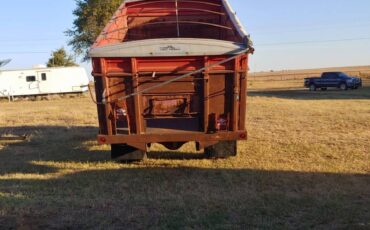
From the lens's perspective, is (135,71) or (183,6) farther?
(183,6)

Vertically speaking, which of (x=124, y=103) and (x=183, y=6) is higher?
(x=183, y=6)

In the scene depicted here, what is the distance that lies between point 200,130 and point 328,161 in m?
2.37

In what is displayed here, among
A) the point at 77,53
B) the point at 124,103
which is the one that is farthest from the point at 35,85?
the point at 124,103

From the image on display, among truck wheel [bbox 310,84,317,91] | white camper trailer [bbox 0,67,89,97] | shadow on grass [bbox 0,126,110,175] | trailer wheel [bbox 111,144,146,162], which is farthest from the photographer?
truck wheel [bbox 310,84,317,91]

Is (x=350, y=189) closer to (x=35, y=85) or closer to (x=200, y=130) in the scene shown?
(x=200, y=130)

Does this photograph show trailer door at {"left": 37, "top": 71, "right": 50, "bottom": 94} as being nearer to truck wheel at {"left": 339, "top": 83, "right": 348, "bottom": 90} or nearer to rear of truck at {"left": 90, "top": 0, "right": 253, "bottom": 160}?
truck wheel at {"left": 339, "top": 83, "right": 348, "bottom": 90}

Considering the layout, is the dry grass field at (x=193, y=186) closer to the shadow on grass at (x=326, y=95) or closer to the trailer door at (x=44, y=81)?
the shadow on grass at (x=326, y=95)

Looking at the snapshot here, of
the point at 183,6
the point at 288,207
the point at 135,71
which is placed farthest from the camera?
the point at 183,6

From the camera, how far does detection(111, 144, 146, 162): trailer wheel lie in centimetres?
790

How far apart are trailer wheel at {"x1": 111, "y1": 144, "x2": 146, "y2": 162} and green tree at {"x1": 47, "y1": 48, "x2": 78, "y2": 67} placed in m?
47.6

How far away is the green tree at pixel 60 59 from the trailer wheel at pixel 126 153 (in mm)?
47618

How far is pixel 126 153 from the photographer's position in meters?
7.92

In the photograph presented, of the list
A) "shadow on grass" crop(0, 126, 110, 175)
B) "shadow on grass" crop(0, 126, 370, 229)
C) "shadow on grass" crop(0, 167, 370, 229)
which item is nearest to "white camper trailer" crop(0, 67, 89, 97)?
"shadow on grass" crop(0, 126, 110, 175)

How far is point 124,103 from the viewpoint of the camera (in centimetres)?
711
